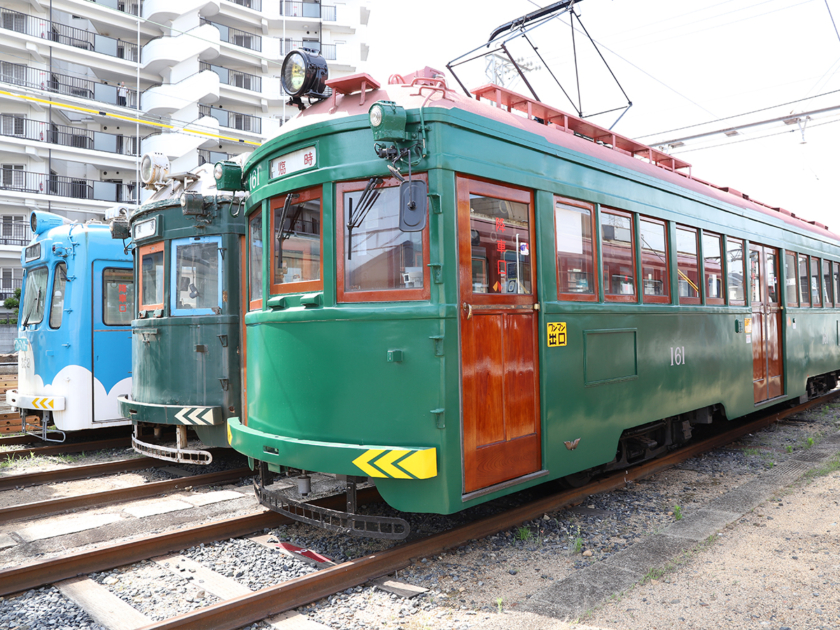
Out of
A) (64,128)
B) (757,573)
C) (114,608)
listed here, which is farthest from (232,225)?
(64,128)

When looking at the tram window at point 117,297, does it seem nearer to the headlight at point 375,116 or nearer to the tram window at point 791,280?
the headlight at point 375,116

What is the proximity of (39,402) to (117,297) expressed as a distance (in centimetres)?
172

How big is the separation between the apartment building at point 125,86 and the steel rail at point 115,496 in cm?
2415

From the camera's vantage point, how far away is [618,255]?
219 inches

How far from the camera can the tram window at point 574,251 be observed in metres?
4.90

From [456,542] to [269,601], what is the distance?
1434mm

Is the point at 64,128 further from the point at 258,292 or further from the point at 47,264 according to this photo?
the point at 258,292

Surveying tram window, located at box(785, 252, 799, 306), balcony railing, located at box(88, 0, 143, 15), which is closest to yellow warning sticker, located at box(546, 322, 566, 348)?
tram window, located at box(785, 252, 799, 306)

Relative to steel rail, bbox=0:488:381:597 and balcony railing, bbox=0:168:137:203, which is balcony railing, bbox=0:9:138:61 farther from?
steel rail, bbox=0:488:381:597

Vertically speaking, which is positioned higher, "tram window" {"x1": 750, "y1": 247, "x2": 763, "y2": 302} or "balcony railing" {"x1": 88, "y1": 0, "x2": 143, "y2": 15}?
"balcony railing" {"x1": 88, "y1": 0, "x2": 143, "y2": 15}

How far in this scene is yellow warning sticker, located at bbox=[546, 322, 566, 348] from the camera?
4.73 m

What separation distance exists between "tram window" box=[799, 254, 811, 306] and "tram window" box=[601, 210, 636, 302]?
216 inches

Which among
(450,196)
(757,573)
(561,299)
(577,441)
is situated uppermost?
(450,196)

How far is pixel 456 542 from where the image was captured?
14.6 ft
